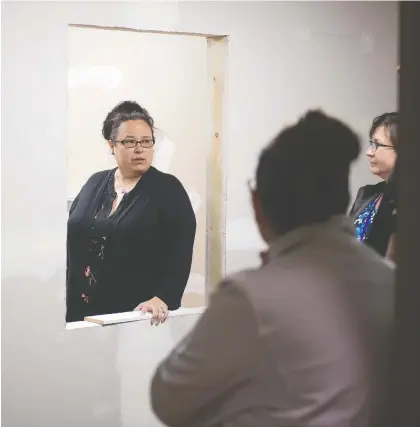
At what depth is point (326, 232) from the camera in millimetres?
1114

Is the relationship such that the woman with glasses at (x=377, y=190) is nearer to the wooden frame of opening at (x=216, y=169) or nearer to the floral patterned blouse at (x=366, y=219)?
the floral patterned blouse at (x=366, y=219)

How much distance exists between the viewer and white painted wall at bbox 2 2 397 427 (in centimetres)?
226

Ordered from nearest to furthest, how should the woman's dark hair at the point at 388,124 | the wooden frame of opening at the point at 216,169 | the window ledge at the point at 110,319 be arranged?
the woman's dark hair at the point at 388,124 → the window ledge at the point at 110,319 → the wooden frame of opening at the point at 216,169

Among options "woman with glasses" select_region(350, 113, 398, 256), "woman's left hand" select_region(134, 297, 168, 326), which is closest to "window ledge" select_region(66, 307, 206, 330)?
"woman's left hand" select_region(134, 297, 168, 326)

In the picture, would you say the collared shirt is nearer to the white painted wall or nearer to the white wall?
the white painted wall

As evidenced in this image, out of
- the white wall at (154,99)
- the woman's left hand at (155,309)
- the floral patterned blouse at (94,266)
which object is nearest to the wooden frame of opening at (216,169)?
the white wall at (154,99)

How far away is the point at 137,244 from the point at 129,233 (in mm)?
48

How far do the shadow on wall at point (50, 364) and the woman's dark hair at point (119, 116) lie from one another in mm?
534

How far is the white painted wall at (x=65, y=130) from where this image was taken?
2258 mm

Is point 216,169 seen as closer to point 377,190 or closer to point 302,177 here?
point 377,190

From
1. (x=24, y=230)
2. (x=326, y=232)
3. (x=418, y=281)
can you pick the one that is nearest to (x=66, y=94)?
(x=24, y=230)

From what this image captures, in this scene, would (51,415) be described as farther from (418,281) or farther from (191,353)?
(418,281)

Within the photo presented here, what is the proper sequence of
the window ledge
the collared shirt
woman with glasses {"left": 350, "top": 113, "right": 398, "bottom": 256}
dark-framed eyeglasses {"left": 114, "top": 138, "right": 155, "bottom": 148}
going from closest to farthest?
the collared shirt
woman with glasses {"left": 350, "top": 113, "right": 398, "bottom": 256}
the window ledge
dark-framed eyeglasses {"left": 114, "top": 138, "right": 155, "bottom": 148}

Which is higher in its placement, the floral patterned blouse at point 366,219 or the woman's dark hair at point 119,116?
the woman's dark hair at point 119,116
